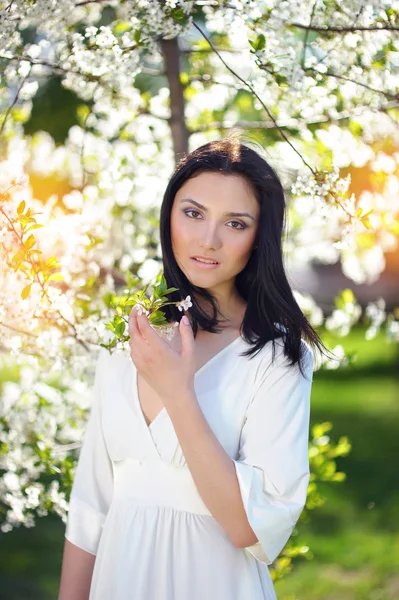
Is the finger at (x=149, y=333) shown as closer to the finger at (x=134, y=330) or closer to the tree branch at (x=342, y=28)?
the finger at (x=134, y=330)

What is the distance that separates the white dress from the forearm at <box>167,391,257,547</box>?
0.03 m

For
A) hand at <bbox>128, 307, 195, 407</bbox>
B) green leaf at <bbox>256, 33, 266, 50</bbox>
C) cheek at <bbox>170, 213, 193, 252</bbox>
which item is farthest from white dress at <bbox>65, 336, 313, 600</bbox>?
green leaf at <bbox>256, 33, 266, 50</bbox>

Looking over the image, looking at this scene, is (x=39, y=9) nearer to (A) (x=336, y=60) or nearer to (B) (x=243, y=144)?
(B) (x=243, y=144)

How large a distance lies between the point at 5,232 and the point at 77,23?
3.94 feet

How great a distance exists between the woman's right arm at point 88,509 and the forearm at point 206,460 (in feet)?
1.35

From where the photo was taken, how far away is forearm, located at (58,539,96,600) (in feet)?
6.66

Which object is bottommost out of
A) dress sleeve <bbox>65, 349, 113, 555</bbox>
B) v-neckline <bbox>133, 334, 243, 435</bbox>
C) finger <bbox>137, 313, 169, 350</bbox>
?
dress sleeve <bbox>65, 349, 113, 555</bbox>

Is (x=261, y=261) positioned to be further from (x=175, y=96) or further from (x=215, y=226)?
(x=175, y=96)

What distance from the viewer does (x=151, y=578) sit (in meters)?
1.88

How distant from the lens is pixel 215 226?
192 cm

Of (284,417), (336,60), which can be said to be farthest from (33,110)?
(284,417)

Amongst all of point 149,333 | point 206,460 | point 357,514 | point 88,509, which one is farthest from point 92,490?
point 357,514

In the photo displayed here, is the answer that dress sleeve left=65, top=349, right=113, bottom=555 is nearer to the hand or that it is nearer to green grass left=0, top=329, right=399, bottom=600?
the hand

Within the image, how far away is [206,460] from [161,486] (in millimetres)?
233
